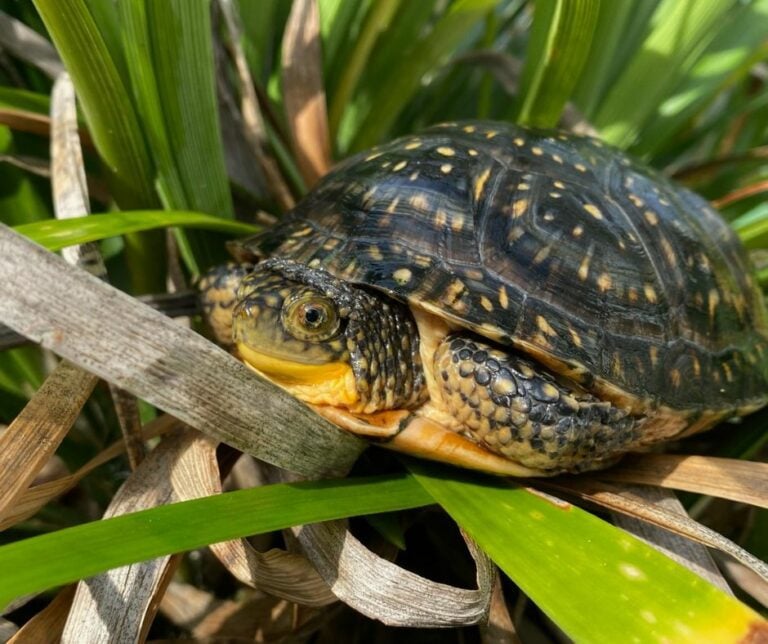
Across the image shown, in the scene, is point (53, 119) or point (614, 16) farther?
point (614, 16)

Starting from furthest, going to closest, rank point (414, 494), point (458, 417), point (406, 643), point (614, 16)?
point (614, 16), point (406, 643), point (458, 417), point (414, 494)

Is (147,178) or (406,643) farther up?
(147,178)

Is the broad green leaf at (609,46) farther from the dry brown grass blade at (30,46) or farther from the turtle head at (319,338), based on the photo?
the dry brown grass blade at (30,46)

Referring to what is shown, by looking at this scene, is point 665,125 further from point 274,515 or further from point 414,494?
point 274,515

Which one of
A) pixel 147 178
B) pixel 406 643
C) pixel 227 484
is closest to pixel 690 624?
pixel 406 643

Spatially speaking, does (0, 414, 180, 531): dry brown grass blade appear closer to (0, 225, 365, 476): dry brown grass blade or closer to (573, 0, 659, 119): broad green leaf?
(0, 225, 365, 476): dry brown grass blade

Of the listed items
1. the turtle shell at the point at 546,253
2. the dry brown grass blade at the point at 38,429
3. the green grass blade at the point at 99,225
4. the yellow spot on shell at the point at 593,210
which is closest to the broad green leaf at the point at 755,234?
the turtle shell at the point at 546,253
